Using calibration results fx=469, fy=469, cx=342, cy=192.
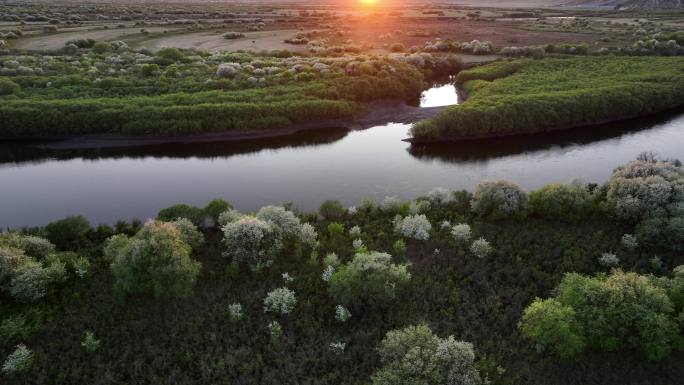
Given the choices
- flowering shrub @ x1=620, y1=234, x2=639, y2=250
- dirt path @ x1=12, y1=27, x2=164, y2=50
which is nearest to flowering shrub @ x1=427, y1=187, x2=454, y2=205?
flowering shrub @ x1=620, y1=234, x2=639, y2=250

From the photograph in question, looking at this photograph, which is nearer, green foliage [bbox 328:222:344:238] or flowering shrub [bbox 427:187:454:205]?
green foliage [bbox 328:222:344:238]

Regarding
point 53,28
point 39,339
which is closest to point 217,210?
point 39,339

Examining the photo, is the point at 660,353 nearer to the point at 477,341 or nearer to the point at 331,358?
the point at 477,341

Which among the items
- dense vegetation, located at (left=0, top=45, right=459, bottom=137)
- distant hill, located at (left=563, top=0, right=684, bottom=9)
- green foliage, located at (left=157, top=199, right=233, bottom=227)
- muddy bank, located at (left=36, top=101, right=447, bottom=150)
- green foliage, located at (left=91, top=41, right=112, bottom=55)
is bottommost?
green foliage, located at (left=157, top=199, right=233, bottom=227)

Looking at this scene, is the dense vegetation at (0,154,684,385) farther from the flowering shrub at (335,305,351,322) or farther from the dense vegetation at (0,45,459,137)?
the dense vegetation at (0,45,459,137)

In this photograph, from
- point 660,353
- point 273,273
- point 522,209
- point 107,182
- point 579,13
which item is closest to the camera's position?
point 660,353

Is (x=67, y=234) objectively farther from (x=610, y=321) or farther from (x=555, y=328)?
(x=610, y=321)
